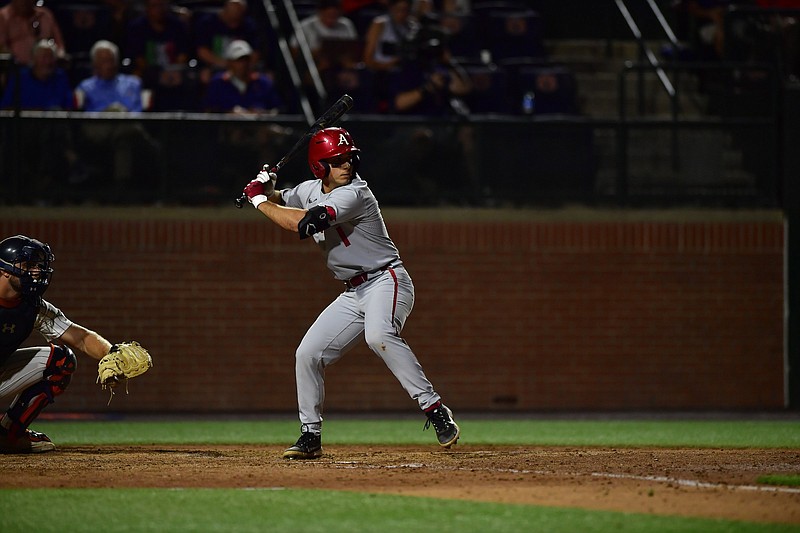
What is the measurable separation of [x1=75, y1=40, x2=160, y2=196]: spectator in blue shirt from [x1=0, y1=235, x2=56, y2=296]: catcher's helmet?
5.01m

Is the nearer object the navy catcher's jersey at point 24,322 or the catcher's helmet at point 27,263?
the catcher's helmet at point 27,263

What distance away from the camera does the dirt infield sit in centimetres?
645

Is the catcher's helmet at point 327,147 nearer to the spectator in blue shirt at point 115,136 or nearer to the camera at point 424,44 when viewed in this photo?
the spectator in blue shirt at point 115,136

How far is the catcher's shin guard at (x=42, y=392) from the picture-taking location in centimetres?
841

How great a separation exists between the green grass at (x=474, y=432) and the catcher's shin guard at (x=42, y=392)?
1384 mm

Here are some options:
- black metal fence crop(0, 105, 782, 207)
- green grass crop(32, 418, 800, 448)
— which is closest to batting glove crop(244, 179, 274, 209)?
green grass crop(32, 418, 800, 448)

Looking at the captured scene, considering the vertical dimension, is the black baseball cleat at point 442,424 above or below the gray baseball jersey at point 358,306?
below

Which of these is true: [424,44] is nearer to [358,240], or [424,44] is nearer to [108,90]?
[108,90]

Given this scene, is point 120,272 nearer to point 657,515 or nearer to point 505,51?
point 505,51

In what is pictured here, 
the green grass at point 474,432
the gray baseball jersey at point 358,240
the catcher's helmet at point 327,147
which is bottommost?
the green grass at point 474,432

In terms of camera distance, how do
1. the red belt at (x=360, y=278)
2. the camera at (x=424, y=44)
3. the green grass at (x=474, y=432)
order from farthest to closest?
the camera at (x=424, y=44)
the green grass at (x=474, y=432)
the red belt at (x=360, y=278)

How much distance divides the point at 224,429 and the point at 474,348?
132 inches

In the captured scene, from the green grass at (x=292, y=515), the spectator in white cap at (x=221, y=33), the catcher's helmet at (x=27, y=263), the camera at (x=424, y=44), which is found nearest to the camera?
the green grass at (x=292, y=515)

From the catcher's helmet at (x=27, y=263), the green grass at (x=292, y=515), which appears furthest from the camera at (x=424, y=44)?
the green grass at (x=292, y=515)
